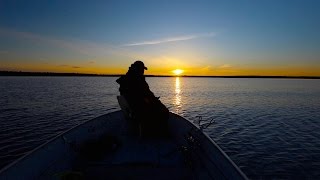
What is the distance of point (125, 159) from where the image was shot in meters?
6.88

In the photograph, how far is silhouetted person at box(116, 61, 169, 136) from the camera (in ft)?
24.5

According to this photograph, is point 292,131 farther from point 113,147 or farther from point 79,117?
point 79,117

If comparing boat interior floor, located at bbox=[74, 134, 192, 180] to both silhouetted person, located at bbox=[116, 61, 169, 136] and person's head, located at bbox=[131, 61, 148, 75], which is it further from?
person's head, located at bbox=[131, 61, 148, 75]

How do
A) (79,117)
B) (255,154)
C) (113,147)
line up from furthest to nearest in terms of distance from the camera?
(79,117)
(255,154)
(113,147)

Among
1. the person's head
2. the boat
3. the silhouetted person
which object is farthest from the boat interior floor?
the person's head

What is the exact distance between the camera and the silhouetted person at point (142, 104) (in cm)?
747

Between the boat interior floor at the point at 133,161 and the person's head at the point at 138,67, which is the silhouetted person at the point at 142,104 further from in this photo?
the boat interior floor at the point at 133,161

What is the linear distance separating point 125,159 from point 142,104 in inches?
61.4

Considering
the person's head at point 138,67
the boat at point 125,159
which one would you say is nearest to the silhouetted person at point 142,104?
the person's head at point 138,67

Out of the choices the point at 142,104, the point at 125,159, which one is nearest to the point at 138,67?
the point at 142,104

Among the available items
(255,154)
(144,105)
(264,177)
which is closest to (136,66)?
(144,105)

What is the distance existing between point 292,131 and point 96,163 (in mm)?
16744

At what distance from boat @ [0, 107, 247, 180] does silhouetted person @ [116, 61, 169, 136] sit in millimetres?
385

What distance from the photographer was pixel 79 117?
24.8 meters
